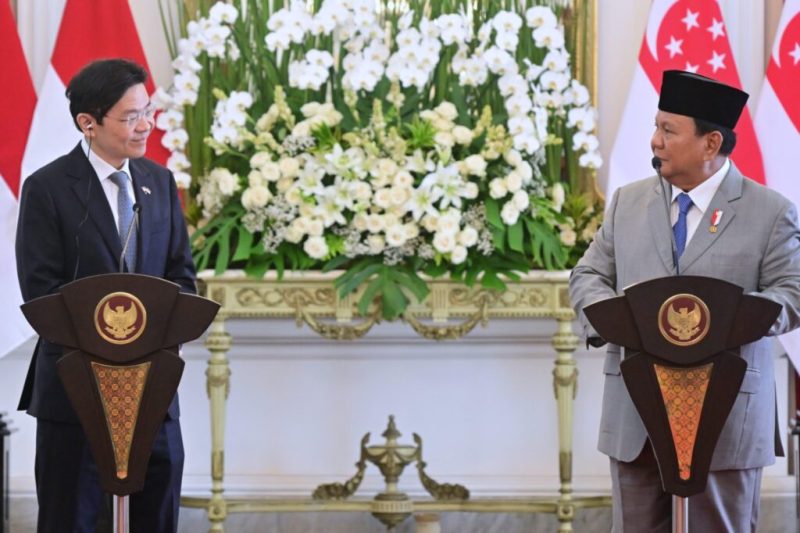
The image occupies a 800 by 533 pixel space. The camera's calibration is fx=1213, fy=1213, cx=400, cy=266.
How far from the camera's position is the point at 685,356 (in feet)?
7.49

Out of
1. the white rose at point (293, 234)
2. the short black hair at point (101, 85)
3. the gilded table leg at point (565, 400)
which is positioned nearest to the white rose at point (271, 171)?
the white rose at point (293, 234)

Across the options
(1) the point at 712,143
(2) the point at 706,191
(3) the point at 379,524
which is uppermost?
(1) the point at 712,143

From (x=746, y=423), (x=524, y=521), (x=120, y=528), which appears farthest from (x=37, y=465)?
(x=524, y=521)

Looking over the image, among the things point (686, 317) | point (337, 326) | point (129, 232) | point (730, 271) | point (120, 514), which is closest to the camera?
point (686, 317)

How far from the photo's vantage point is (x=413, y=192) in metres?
3.98

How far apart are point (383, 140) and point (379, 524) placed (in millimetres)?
1473

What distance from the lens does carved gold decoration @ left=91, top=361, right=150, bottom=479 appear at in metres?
2.34

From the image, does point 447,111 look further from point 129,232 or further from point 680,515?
point 680,515

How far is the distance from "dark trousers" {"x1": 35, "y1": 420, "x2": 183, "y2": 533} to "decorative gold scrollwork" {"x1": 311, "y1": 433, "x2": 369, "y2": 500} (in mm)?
1563

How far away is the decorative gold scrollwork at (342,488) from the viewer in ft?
14.1

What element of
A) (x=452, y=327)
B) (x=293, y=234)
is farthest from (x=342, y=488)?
(x=293, y=234)

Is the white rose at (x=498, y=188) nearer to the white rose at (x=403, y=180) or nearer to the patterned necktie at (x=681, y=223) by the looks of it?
the white rose at (x=403, y=180)

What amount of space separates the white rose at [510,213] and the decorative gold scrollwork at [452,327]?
269mm

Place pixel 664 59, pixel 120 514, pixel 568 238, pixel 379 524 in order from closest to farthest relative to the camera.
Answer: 1. pixel 120 514
2. pixel 568 238
3. pixel 664 59
4. pixel 379 524
